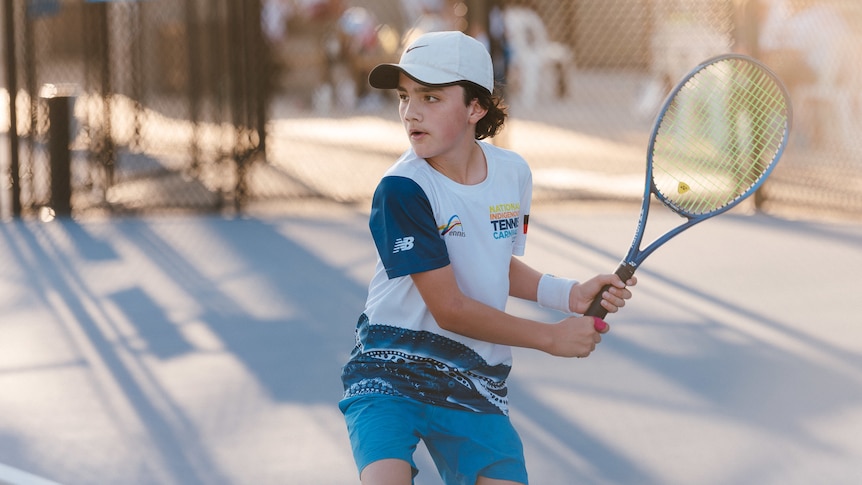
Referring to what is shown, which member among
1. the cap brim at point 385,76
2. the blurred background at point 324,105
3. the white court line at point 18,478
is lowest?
the white court line at point 18,478

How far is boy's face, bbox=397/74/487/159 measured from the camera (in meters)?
2.89

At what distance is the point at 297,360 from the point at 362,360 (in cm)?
246

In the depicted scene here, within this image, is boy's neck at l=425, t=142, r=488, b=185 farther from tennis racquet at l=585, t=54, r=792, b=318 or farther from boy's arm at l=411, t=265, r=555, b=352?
tennis racquet at l=585, t=54, r=792, b=318

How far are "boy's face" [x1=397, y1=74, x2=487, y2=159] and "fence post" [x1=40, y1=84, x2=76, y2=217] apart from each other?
671 cm

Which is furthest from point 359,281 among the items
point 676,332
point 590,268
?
point 676,332

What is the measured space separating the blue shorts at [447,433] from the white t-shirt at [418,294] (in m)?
0.03

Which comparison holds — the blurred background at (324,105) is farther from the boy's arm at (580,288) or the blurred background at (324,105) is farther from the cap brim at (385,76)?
the cap brim at (385,76)

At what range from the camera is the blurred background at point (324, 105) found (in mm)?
9516

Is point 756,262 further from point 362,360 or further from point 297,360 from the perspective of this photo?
point 362,360

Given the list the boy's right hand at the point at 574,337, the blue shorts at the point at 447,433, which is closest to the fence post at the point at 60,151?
the blue shorts at the point at 447,433

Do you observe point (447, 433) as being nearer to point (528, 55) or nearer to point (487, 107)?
point (487, 107)

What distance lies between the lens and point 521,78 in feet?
61.5

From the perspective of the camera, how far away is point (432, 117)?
2912 mm

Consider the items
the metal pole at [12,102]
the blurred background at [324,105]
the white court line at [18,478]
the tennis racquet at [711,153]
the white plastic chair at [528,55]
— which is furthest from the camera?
the white plastic chair at [528,55]
